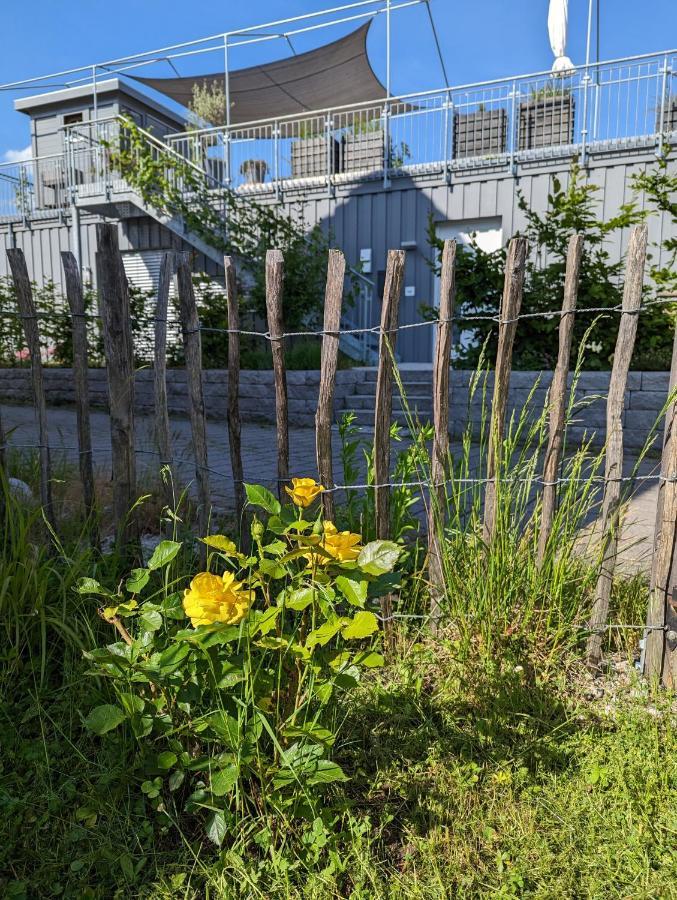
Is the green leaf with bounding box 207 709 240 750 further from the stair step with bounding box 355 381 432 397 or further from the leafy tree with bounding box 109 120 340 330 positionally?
the leafy tree with bounding box 109 120 340 330

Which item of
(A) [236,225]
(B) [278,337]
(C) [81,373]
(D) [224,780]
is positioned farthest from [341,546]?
(A) [236,225]

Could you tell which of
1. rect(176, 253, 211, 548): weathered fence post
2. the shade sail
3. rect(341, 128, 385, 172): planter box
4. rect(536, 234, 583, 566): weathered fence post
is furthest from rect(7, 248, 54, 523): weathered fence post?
the shade sail

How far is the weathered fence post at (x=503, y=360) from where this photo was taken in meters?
2.44

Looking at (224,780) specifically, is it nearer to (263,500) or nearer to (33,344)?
(263,500)

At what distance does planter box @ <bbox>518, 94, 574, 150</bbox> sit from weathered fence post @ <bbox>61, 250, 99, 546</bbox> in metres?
11.5

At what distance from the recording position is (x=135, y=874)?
1.64 metres

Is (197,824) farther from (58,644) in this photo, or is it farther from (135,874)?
(58,644)

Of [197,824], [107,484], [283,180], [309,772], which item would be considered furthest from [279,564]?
[283,180]

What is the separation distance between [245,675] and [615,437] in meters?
1.55

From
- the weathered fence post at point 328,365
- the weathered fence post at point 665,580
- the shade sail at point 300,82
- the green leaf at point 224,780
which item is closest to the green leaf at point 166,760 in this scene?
the green leaf at point 224,780

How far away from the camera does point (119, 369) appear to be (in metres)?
2.65

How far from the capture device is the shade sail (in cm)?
1543

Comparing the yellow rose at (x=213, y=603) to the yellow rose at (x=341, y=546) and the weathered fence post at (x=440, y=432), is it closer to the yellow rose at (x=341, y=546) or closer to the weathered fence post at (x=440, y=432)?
the yellow rose at (x=341, y=546)

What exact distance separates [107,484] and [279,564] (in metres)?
2.48
